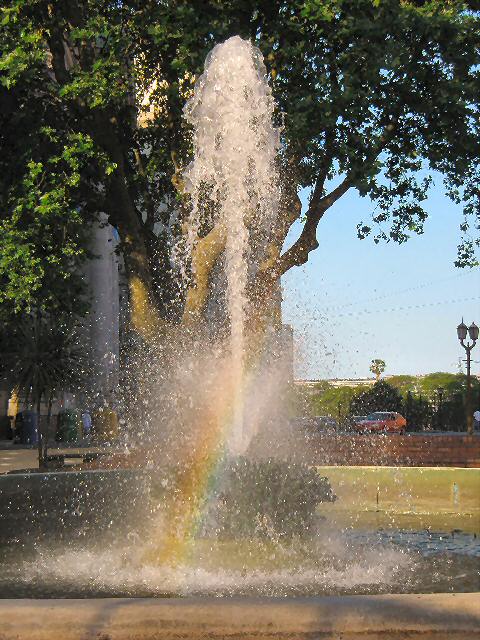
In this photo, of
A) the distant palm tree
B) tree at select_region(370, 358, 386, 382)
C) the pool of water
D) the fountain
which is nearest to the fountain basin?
the pool of water

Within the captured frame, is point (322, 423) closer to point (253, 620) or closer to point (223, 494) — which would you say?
point (223, 494)

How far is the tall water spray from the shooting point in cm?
1043

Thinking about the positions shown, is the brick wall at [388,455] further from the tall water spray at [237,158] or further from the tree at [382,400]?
the tree at [382,400]

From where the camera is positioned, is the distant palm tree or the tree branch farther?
the distant palm tree

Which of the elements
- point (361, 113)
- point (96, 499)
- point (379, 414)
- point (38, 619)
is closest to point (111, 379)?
point (379, 414)

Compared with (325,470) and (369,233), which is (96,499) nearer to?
(325,470)

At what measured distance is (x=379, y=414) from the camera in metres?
51.7

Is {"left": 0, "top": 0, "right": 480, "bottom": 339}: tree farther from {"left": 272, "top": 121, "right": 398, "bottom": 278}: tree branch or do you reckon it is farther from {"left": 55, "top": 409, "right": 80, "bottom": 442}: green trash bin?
{"left": 55, "top": 409, "right": 80, "bottom": 442}: green trash bin

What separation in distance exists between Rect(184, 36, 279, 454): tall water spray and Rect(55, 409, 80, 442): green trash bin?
3346cm

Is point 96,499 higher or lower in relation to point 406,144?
lower

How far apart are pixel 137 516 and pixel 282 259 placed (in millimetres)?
6199

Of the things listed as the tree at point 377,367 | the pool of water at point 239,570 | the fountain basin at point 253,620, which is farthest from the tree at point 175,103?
the tree at point 377,367

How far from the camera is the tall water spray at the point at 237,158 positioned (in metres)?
10.4

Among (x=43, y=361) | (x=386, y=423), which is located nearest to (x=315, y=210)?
(x=43, y=361)
